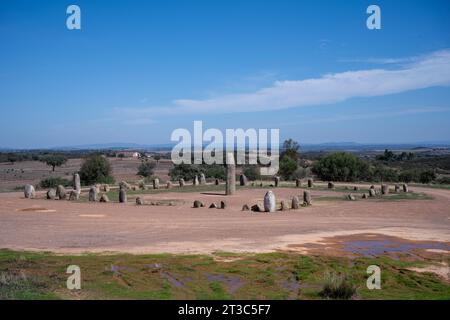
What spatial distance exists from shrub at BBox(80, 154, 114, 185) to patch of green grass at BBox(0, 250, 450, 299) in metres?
33.3

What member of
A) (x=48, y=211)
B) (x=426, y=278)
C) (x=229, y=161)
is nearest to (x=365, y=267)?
(x=426, y=278)

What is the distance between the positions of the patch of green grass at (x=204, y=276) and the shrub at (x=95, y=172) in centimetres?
3330

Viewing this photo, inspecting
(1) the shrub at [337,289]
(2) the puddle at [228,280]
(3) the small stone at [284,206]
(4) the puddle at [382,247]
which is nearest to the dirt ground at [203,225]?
(4) the puddle at [382,247]

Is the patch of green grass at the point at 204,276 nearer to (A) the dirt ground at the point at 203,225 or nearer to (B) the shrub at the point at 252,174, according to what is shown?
(A) the dirt ground at the point at 203,225

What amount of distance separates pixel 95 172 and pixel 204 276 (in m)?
38.1

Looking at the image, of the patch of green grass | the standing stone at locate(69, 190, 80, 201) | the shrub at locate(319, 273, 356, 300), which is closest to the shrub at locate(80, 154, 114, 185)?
the standing stone at locate(69, 190, 80, 201)

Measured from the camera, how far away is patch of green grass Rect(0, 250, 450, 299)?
457 inches

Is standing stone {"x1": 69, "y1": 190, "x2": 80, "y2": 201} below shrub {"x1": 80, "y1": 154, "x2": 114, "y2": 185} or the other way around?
below

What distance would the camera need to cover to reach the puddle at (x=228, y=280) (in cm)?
1216

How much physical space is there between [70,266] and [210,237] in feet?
21.1

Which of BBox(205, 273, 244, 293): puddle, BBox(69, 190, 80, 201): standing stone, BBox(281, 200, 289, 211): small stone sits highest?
BBox(69, 190, 80, 201): standing stone

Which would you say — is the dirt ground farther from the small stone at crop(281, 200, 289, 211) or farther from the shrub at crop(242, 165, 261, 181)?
the shrub at crop(242, 165, 261, 181)

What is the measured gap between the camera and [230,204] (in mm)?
30125
